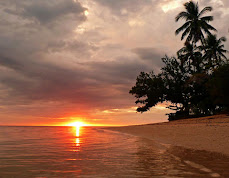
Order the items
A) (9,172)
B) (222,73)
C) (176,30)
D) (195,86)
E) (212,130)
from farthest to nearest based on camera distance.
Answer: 1. (176,30)
2. (195,86)
3. (222,73)
4. (212,130)
5. (9,172)

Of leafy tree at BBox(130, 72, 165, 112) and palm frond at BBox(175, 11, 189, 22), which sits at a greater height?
palm frond at BBox(175, 11, 189, 22)

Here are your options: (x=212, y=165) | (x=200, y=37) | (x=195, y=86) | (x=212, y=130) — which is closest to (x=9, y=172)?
(x=212, y=165)

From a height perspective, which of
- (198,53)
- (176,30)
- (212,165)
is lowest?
(212,165)

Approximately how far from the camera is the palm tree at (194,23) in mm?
40531

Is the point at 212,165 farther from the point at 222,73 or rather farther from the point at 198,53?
the point at 198,53

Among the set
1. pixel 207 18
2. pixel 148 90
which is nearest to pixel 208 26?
pixel 207 18

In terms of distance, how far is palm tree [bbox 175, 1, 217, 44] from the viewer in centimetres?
4053

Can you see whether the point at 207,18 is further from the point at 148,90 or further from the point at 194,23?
the point at 148,90

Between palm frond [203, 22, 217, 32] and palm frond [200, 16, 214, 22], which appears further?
palm frond [200, 16, 214, 22]

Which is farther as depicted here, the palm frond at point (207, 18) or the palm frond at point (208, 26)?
the palm frond at point (207, 18)

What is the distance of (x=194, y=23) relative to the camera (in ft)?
135

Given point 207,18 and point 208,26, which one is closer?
point 208,26

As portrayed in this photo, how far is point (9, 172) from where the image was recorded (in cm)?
560

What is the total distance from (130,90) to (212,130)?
93.9ft
